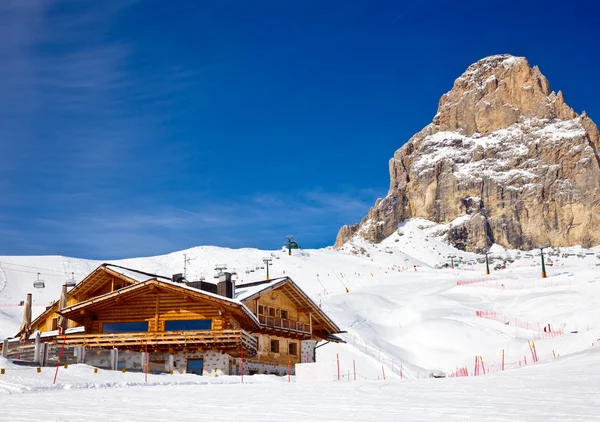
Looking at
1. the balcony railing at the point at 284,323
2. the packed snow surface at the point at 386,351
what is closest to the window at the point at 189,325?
the balcony railing at the point at 284,323

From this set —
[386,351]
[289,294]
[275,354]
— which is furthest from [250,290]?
[386,351]

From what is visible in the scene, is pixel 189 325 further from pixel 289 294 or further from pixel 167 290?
pixel 289 294

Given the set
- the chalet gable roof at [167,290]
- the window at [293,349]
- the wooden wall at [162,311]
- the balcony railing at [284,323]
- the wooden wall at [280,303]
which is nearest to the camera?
the chalet gable roof at [167,290]

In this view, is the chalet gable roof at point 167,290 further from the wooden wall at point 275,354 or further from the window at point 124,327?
the wooden wall at point 275,354

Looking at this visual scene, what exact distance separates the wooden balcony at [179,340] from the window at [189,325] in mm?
971

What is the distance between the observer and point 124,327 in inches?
1305

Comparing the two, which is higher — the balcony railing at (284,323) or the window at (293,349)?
the balcony railing at (284,323)

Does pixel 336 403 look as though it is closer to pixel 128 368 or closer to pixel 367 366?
pixel 128 368

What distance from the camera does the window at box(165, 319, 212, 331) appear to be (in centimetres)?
3183

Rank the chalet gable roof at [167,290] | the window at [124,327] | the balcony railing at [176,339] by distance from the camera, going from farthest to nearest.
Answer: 1. the window at [124,327]
2. the chalet gable roof at [167,290]
3. the balcony railing at [176,339]

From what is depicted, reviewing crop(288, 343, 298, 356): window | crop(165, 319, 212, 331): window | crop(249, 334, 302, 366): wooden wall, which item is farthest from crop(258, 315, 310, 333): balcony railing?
crop(165, 319, 212, 331): window

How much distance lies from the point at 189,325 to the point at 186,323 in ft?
0.64

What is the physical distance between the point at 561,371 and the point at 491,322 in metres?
33.3

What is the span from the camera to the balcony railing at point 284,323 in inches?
1360
